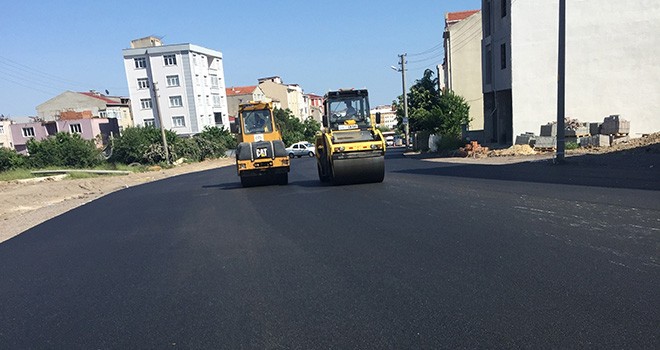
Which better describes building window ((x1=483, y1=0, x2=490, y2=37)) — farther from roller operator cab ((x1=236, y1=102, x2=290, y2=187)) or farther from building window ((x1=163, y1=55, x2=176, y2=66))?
building window ((x1=163, y1=55, x2=176, y2=66))

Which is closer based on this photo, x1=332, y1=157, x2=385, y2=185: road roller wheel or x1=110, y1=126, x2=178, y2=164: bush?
x1=332, y1=157, x2=385, y2=185: road roller wheel

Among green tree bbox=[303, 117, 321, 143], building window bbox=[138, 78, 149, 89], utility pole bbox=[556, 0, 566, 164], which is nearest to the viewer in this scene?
utility pole bbox=[556, 0, 566, 164]

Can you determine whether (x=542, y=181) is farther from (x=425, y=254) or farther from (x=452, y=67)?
(x=452, y=67)

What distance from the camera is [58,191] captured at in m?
22.5

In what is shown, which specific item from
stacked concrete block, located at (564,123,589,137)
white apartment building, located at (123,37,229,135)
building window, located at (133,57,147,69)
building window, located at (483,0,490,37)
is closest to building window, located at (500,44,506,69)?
building window, located at (483,0,490,37)

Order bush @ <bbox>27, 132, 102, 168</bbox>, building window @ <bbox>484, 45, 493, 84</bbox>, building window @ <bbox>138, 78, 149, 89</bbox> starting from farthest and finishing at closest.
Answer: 1. building window @ <bbox>138, 78, 149, 89</bbox>
2. bush @ <bbox>27, 132, 102, 168</bbox>
3. building window @ <bbox>484, 45, 493, 84</bbox>

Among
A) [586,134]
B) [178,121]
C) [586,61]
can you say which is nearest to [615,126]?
[586,134]

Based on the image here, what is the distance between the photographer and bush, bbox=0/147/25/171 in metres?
35.8

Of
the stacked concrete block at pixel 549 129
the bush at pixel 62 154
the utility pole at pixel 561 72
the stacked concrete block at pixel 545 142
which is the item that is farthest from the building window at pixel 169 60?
the utility pole at pixel 561 72

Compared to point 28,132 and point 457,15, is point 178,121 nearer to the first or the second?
point 28,132

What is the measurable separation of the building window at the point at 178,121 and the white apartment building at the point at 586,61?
40.4m

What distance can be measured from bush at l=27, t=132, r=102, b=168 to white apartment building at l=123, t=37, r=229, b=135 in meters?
18.9

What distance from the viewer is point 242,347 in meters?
4.04

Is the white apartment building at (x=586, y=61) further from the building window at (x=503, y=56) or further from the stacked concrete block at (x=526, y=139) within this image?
the stacked concrete block at (x=526, y=139)
